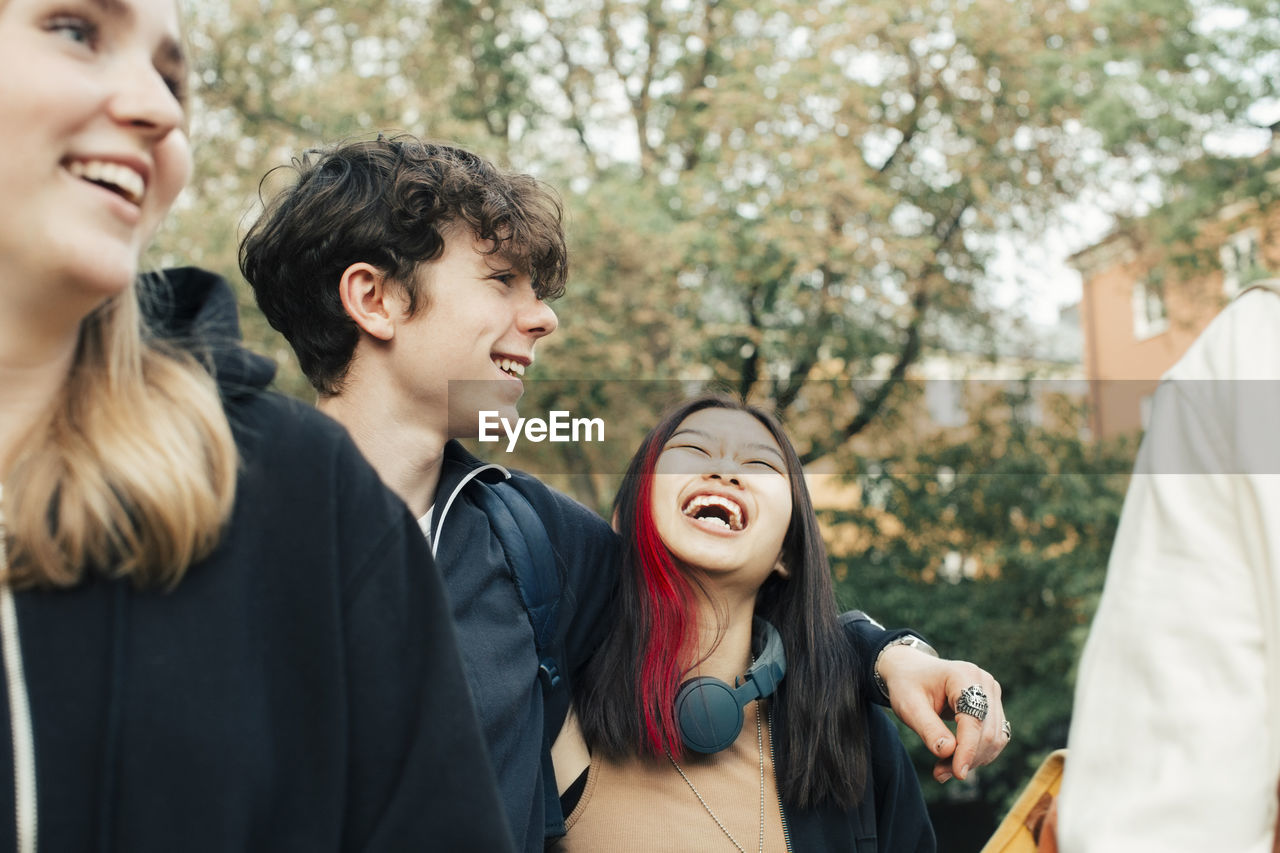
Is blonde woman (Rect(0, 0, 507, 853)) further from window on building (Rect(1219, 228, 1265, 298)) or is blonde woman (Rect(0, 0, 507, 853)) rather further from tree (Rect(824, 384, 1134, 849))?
tree (Rect(824, 384, 1134, 849))

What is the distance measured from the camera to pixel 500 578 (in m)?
2.34

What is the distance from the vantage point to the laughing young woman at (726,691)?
8.11 ft

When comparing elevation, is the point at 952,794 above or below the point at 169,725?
below

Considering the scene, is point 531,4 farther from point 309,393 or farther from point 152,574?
point 152,574

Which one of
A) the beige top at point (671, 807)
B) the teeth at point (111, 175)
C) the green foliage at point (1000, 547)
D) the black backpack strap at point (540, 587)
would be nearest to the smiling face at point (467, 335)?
the black backpack strap at point (540, 587)

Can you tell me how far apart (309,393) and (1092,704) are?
1068cm

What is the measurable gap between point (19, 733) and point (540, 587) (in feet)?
4.32

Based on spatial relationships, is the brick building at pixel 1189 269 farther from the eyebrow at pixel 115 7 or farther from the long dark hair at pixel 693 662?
the eyebrow at pixel 115 7

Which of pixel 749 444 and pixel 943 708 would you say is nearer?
pixel 943 708

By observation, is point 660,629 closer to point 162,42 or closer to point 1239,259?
point 162,42

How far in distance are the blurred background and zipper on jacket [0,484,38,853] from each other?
9955 mm

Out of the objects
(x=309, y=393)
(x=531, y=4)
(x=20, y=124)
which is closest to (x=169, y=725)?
(x=20, y=124)

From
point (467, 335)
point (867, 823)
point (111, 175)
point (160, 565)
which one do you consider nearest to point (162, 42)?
point (111, 175)

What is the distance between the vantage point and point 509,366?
2627 millimetres
